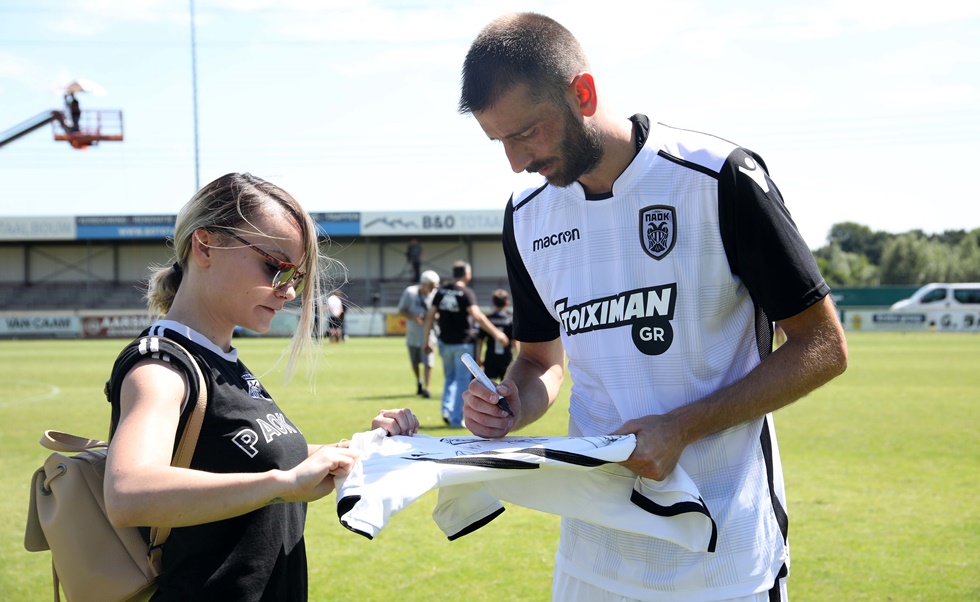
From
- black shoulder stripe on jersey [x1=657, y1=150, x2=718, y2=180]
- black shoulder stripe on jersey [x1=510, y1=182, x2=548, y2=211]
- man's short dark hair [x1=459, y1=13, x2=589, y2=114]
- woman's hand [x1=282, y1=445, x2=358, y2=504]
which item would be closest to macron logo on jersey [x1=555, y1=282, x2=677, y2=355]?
black shoulder stripe on jersey [x1=657, y1=150, x2=718, y2=180]

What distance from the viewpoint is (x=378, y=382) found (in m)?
18.8

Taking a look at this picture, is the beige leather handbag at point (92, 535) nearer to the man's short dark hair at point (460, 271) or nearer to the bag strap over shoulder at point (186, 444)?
the bag strap over shoulder at point (186, 444)

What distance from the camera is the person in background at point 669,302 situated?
225 cm

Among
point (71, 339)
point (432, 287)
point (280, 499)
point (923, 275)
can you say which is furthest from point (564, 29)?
point (923, 275)

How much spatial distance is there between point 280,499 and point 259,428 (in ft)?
1.59

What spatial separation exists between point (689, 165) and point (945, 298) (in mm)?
46501

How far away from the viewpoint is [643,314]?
2.42 meters

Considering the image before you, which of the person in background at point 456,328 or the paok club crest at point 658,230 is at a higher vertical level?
the paok club crest at point 658,230

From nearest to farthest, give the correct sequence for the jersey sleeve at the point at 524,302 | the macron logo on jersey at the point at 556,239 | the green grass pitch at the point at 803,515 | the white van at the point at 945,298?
1. the macron logo on jersey at the point at 556,239
2. the jersey sleeve at the point at 524,302
3. the green grass pitch at the point at 803,515
4. the white van at the point at 945,298

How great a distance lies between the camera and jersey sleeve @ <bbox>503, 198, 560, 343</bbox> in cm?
290

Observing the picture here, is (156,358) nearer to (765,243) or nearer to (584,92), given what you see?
(584,92)

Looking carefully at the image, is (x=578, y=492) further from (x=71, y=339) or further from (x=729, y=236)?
(x=71, y=339)

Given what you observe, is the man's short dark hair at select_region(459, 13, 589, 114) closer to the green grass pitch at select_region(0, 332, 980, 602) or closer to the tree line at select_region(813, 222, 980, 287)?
the green grass pitch at select_region(0, 332, 980, 602)

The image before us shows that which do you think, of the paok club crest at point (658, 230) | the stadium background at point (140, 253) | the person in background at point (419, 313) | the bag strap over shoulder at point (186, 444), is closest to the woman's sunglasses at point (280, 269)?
the bag strap over shoulder at point (186, 444)
